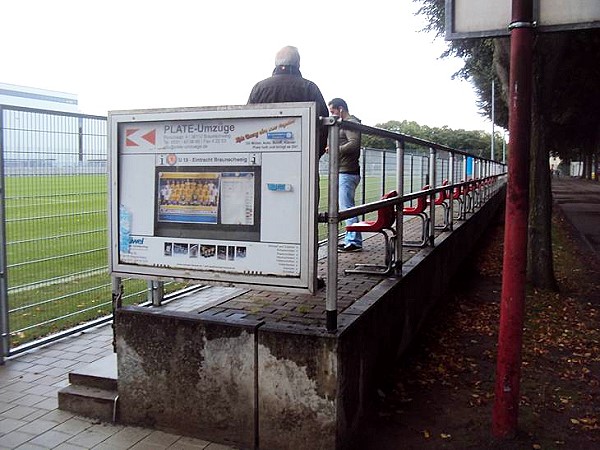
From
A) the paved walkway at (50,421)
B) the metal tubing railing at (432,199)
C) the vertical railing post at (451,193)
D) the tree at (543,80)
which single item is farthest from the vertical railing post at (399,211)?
the tree at (543,80)

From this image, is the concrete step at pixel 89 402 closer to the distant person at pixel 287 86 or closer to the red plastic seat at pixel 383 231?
the distant person at pixel 287 86

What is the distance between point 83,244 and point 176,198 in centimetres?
252

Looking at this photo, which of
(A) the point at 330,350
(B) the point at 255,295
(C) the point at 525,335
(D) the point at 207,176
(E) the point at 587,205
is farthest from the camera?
(E) the point at 587,205

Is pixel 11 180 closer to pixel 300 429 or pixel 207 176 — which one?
pixel 207 176

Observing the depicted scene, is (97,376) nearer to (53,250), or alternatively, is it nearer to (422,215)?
(53,250)

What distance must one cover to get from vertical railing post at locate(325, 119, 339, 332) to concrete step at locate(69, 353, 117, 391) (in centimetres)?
165

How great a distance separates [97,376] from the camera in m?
4.30

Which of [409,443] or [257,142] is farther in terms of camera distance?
[409,443]

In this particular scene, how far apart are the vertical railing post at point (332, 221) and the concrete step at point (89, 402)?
159cm

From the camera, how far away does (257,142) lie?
3623mm

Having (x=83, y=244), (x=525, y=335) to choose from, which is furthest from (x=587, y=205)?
(x=83, y=244)

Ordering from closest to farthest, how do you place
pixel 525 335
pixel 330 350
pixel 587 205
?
pixel 330 350, pixel 525 335, pixel 587 205

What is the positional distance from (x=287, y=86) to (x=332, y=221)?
1730mm

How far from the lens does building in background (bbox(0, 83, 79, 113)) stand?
5541mm
